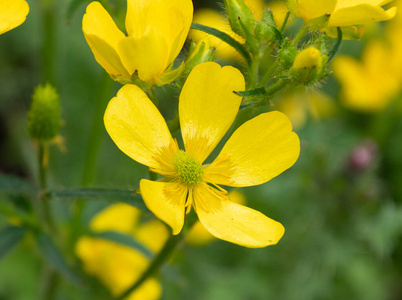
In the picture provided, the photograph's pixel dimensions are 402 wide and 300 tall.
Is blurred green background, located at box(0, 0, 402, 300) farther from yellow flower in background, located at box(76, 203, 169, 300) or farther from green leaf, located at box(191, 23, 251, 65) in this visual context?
green leaf, located at box(191, 23, 251, 65)

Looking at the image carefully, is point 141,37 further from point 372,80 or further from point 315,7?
point 372,80

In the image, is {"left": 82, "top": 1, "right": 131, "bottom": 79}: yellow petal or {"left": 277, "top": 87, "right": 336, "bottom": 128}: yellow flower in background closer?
{"left": 82, "top": 1, "right": 131, "bottom": 79}: yellow petal

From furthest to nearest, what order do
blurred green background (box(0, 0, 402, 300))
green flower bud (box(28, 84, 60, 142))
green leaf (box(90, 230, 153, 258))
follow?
blurred green background (box(0, 0, 402, 300))
green leaf (box(90, 230, 153, 258))
green flower bud (box(28, 84, 60, 142))

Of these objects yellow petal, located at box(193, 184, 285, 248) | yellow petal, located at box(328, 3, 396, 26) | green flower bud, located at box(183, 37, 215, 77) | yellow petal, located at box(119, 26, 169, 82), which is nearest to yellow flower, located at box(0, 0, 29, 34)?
yellow petal, located at box(119, 26, 169, 82)

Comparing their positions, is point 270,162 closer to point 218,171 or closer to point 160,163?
point 218,171

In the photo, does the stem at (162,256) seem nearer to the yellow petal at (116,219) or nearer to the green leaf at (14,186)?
the green leaf at (14,186)
